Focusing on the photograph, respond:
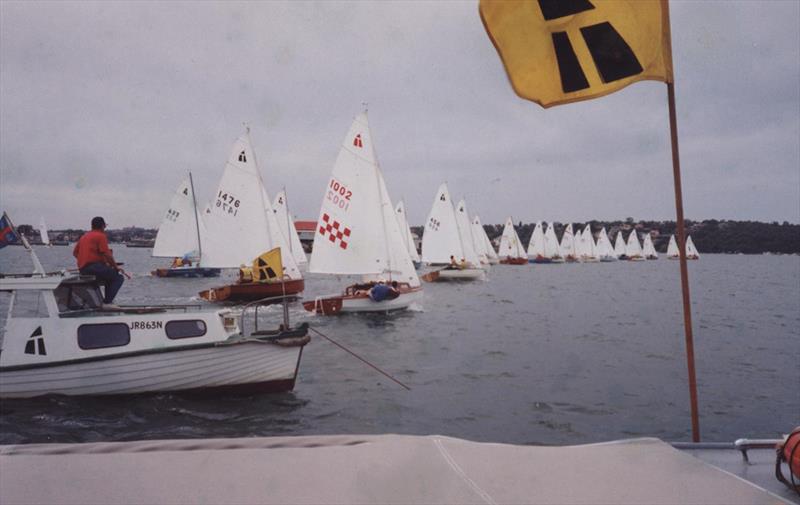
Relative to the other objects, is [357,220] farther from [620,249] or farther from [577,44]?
[620,249]

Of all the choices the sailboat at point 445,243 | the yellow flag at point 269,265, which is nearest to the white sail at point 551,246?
the sailboat at point 445,243

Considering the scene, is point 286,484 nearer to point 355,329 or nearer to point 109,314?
point 109,314

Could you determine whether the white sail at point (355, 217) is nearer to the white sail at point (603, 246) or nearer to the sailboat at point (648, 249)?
the white sail at point (603, 246)

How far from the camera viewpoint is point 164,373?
12.3 metres

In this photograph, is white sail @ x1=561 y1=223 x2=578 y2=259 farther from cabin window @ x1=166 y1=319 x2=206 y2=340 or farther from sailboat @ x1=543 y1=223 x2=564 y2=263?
cabin window @ x1=166 y1=319 x2=206 y2=340

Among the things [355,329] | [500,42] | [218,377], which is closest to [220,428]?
[218,377]

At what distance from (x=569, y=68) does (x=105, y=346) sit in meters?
11.6

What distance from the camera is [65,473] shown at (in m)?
2.89

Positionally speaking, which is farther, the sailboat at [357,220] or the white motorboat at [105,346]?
the sailboat at [357,220]

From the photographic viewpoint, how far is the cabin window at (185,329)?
39.8 ft

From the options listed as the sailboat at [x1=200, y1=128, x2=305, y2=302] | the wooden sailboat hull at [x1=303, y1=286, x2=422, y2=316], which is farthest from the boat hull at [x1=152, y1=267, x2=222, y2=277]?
the wooden sailboat hull at [x1=303, y1=286, x2=422, y2=316]

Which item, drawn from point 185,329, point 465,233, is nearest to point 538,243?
point 465,233

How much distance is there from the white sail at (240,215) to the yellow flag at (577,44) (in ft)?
92.5

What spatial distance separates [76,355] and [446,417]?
8.48 m
